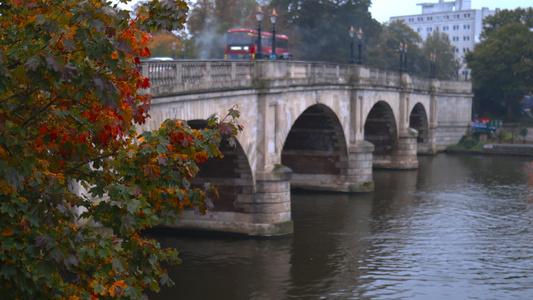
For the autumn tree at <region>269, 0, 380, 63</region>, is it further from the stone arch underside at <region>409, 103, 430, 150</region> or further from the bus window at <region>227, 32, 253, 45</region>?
the bus window at <region>227, 32, 253, 45</region>

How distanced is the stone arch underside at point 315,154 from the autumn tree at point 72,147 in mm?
29487

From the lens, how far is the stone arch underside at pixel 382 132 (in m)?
49.5

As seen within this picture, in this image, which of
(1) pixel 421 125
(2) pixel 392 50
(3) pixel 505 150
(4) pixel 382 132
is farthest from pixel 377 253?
(2) pixel 392 50

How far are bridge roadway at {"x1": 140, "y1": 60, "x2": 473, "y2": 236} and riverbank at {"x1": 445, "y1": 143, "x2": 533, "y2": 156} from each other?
1545cm

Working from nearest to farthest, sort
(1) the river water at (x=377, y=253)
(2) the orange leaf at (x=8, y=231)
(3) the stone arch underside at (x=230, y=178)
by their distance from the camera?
(2) the orange leaf at (x=8, y=231) < (1) the river water at (x=377, y=253) < (3) the stone arch underside at (x=230, y=178)

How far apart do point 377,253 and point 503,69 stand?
187 ft

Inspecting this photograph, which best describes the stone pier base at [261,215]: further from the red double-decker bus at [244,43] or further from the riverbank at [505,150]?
the riverbank at [505,150]

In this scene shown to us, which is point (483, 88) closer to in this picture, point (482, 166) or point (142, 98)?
point (482, 166)

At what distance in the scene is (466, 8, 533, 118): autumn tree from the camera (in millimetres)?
77250

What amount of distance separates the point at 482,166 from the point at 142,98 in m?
48.1

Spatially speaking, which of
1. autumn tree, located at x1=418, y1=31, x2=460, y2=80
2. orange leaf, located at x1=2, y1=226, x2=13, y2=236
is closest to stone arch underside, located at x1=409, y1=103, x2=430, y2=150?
autumn tree, located at x1=418, y1=31, x2=460, y2=80

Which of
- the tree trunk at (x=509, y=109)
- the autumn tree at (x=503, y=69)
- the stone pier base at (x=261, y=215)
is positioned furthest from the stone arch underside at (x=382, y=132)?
the tree trunk at (x=509, y=109)

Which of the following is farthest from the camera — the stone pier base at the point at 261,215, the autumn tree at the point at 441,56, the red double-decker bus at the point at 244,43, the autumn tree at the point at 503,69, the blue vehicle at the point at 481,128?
the autumn tree at the point at 441,56

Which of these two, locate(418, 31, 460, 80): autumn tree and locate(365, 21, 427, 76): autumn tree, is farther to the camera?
locate(418, 31, 460, 80): autumn tree
